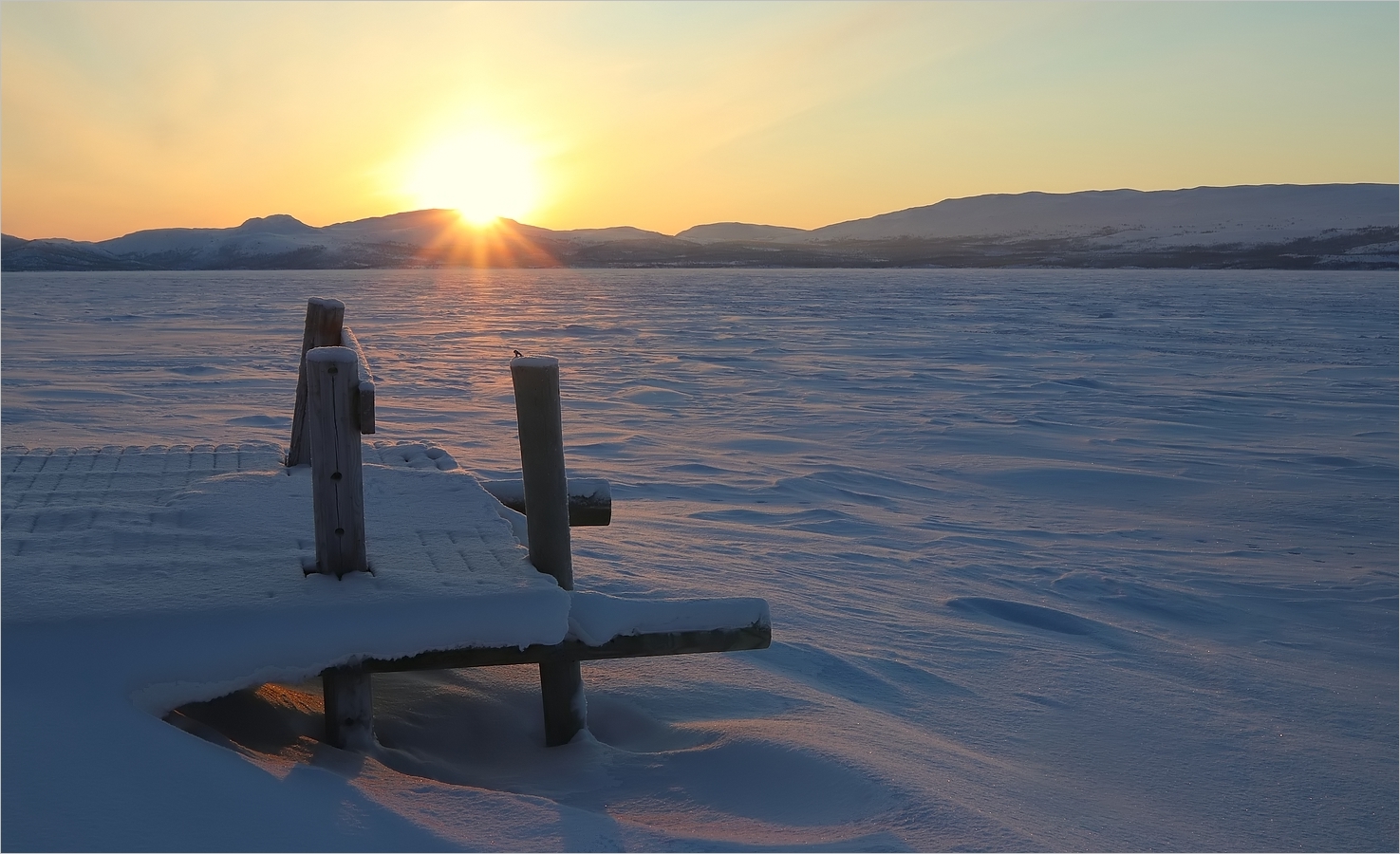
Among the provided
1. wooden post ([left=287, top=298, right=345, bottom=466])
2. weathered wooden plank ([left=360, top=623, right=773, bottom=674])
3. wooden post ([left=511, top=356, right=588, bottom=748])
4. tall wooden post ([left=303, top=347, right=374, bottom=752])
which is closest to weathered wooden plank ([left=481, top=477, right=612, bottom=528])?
wooden post ([left=287, top=298, right=345, bottom=466])

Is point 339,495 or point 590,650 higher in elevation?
point 339,495

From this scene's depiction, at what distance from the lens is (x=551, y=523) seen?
4.09m

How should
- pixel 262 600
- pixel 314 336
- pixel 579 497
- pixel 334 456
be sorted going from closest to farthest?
pixel 262 600 < pixel 334 456 < pixel 579 497 < pixel 314 336

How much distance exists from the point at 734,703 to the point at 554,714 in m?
0.89

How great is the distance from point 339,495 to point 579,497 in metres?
2.06

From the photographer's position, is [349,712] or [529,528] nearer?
[349,712]

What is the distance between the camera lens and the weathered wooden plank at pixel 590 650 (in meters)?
3.58

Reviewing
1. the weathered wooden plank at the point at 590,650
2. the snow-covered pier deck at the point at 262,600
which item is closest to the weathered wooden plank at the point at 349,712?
the weathered wooden plank at the point at 590,650

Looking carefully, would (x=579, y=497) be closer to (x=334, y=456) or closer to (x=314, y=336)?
(x=314, y=336)

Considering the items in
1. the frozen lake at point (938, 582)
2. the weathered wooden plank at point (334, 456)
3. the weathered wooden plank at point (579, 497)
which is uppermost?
the weathered wooden plank at point (334, 456)

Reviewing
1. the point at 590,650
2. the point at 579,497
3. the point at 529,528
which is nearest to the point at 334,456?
the point at 529,528

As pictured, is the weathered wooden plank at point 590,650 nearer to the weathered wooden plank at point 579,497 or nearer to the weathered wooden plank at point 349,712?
the weathered wooden plank at point 349,712

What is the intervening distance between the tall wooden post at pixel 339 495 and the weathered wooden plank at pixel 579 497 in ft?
6.08

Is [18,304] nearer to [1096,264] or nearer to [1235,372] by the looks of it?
[1235,372]
